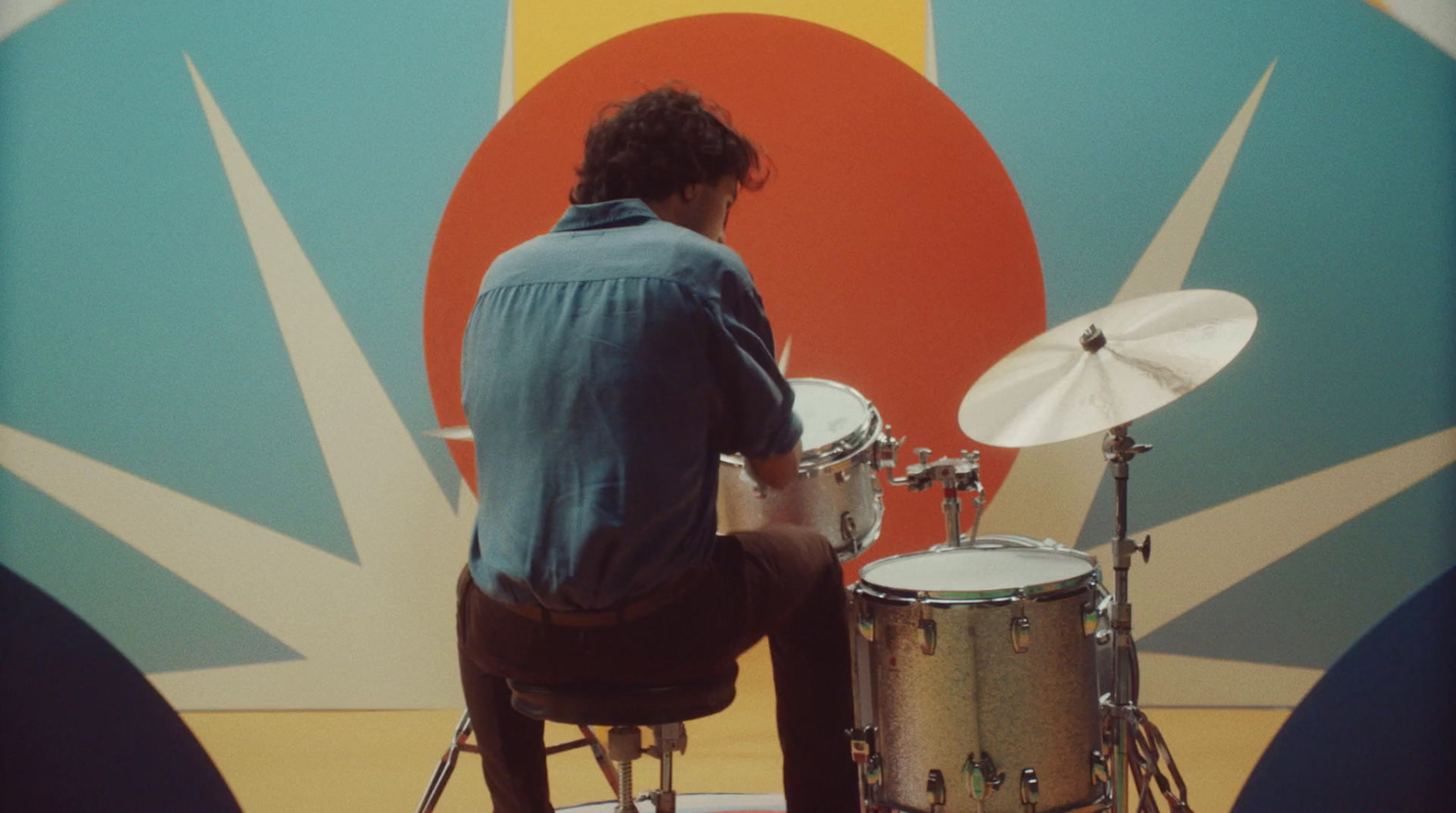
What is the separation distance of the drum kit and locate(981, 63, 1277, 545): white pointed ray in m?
1.06

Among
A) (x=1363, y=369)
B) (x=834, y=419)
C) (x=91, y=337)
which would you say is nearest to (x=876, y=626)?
(x=834, y=419)

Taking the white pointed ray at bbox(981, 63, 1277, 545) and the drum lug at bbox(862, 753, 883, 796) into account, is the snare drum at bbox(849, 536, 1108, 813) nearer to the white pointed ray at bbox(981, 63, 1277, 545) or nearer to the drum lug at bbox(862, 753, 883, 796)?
the drum lug at bbox(862, 753, 883, 796)

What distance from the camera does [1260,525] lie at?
3.33 metres

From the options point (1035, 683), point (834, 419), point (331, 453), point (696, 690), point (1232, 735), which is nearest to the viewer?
point (696, 690)

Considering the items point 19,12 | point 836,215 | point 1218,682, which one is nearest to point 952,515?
point 836,215

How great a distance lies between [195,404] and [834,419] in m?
2.03

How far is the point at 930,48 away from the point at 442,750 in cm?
216

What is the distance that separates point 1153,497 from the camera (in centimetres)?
335

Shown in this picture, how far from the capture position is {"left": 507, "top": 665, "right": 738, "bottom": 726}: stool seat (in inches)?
68.5

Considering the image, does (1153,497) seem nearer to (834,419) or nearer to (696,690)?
(834,419)

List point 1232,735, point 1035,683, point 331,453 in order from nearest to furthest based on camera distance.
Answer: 1. point 1035,683
2. point 1232,735
3. point 331,453

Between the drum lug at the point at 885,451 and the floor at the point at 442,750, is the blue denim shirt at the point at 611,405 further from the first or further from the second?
the floor at the point at 442,750

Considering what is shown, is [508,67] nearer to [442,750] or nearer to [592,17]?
[592,17]

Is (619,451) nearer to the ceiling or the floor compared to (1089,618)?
nearer to the ceiling
